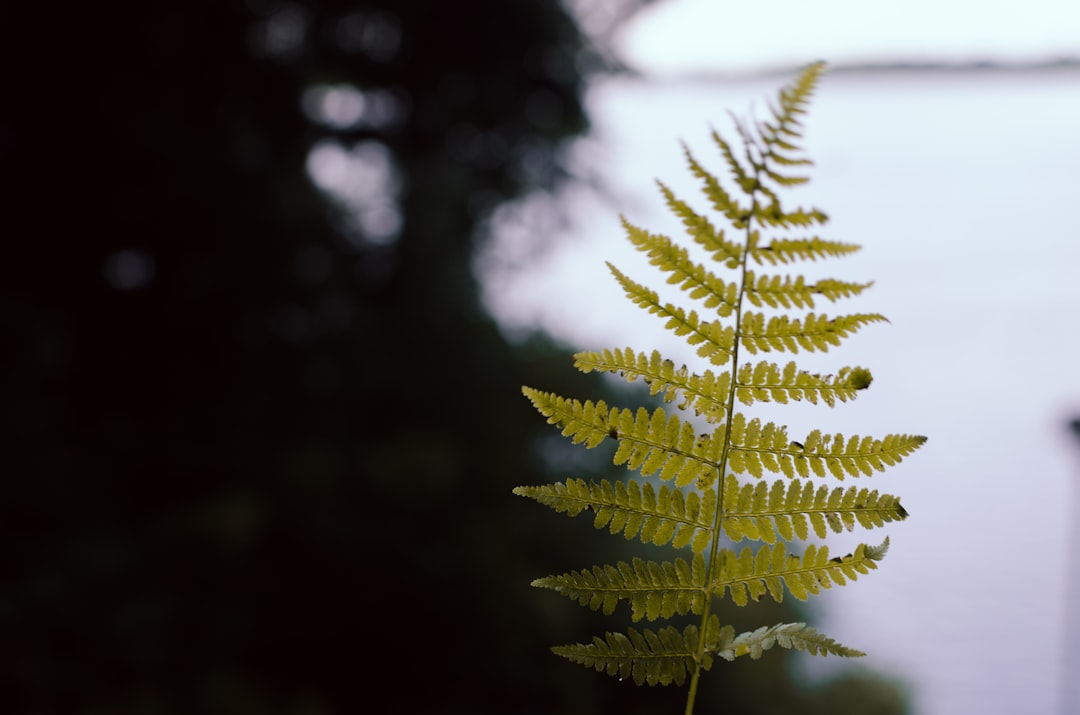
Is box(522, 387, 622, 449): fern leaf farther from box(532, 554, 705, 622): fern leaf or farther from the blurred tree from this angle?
the blurred tree

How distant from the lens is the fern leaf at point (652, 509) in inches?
17.2

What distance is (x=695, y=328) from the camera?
1.43ft

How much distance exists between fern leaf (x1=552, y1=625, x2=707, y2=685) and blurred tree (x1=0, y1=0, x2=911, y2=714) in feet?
9.56

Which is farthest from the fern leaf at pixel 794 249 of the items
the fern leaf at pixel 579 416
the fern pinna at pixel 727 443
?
the fern leaf at pixel 579 416

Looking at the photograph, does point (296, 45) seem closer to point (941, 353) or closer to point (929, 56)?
point (929, 56)

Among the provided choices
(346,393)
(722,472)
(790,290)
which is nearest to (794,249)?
(790,290)

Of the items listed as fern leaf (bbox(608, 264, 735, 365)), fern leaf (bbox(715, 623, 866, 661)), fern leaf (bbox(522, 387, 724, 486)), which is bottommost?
fern leaf (bbox(715, 623, 866, 661))

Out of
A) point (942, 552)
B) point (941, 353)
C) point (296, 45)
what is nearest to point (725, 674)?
point (942, 552)

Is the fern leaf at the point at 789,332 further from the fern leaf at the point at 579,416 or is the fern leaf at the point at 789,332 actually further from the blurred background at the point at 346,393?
the blurred background at the point at 346,393

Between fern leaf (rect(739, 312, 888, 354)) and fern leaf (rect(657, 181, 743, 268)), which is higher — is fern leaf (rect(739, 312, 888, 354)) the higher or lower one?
the lower one

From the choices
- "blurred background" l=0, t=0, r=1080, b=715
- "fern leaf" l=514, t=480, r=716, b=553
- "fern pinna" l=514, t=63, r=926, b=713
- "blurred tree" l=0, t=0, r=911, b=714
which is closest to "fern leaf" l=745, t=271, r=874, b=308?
"fern pinna" l=514, t=63, r=926, b=713

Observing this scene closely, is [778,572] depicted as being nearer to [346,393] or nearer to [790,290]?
[790,290]

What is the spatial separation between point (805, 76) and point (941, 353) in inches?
129

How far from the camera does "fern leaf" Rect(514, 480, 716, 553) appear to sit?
1.44 ft
